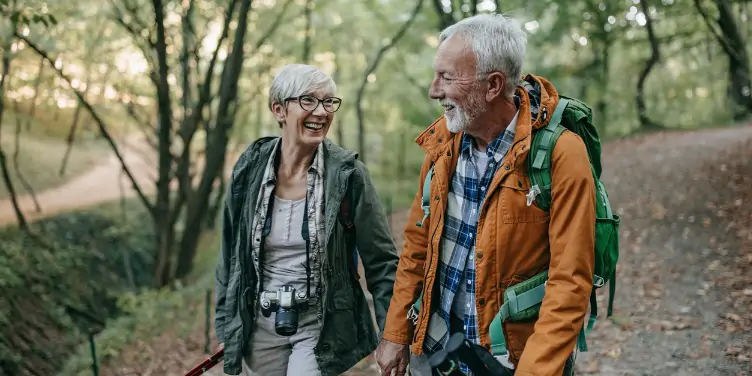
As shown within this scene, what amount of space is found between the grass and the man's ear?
60.6ft

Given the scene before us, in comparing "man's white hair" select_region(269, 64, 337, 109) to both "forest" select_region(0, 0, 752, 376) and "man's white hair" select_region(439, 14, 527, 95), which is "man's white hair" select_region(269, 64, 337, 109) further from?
"forest" select_region(0, 0, 752, 376)

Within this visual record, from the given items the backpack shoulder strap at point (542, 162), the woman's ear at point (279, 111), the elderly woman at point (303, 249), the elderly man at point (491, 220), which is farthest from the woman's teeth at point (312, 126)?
the backpack shoulder strap at point (542, 162)

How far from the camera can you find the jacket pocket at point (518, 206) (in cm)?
197

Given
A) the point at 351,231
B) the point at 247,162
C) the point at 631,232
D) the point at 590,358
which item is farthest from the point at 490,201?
the point at 631,232

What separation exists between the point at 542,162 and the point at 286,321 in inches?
57.4

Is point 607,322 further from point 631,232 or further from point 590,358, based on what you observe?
point 631,232

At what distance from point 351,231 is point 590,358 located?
135 inches

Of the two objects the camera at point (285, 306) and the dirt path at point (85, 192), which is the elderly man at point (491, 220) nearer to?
the camera at point (285, 306)

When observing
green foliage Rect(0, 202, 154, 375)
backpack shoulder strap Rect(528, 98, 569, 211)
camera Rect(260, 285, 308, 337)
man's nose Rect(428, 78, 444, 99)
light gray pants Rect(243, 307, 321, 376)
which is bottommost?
green foliage Rect(0, 202, 154, 375)

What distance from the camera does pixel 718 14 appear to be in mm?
16297

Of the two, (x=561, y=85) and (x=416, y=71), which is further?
(x=416, y=71)

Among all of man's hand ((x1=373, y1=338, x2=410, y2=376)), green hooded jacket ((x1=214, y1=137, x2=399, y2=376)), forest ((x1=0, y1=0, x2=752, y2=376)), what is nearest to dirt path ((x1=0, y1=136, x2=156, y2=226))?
forest ((x1=0, y1=0, x2=752, y2=376))

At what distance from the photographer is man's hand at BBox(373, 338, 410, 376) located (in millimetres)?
2457

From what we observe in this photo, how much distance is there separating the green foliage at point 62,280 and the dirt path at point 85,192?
100 cm
